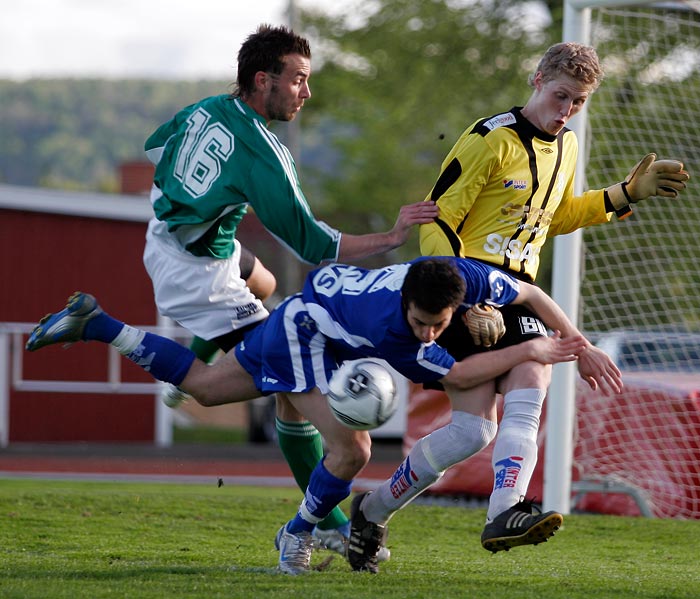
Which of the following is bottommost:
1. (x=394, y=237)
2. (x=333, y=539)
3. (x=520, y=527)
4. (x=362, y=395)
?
(x=333, y=539)

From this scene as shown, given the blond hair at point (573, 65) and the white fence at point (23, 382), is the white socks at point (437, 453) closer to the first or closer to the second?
the blond hair at point (573, 65)

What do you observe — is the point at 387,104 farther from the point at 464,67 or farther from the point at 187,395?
the point at 187,395

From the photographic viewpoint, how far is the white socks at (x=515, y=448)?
5.03 meters

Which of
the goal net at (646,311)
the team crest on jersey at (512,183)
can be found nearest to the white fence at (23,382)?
the goal net at (646,311)

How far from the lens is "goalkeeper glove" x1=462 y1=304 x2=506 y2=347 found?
16.6ft

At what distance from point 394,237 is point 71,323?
1.64m

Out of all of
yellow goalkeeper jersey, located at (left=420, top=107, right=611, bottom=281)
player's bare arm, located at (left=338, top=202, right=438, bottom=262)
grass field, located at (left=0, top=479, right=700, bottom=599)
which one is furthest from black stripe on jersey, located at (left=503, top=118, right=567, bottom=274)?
grass field, located at (left=0, top=479, right=700, bottom=599)

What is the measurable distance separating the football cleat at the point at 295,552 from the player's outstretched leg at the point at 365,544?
0.21 metres

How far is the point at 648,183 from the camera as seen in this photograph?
5855mm

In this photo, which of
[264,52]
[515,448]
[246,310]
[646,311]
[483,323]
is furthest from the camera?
[646,311]

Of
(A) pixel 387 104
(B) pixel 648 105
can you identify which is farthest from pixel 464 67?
(B) pixel 648 105

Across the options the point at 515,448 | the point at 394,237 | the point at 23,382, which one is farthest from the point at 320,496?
the point at 23,382

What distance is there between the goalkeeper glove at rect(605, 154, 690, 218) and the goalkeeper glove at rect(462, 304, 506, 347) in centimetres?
117

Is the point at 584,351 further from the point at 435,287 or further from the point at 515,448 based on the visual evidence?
the point at 435,287
